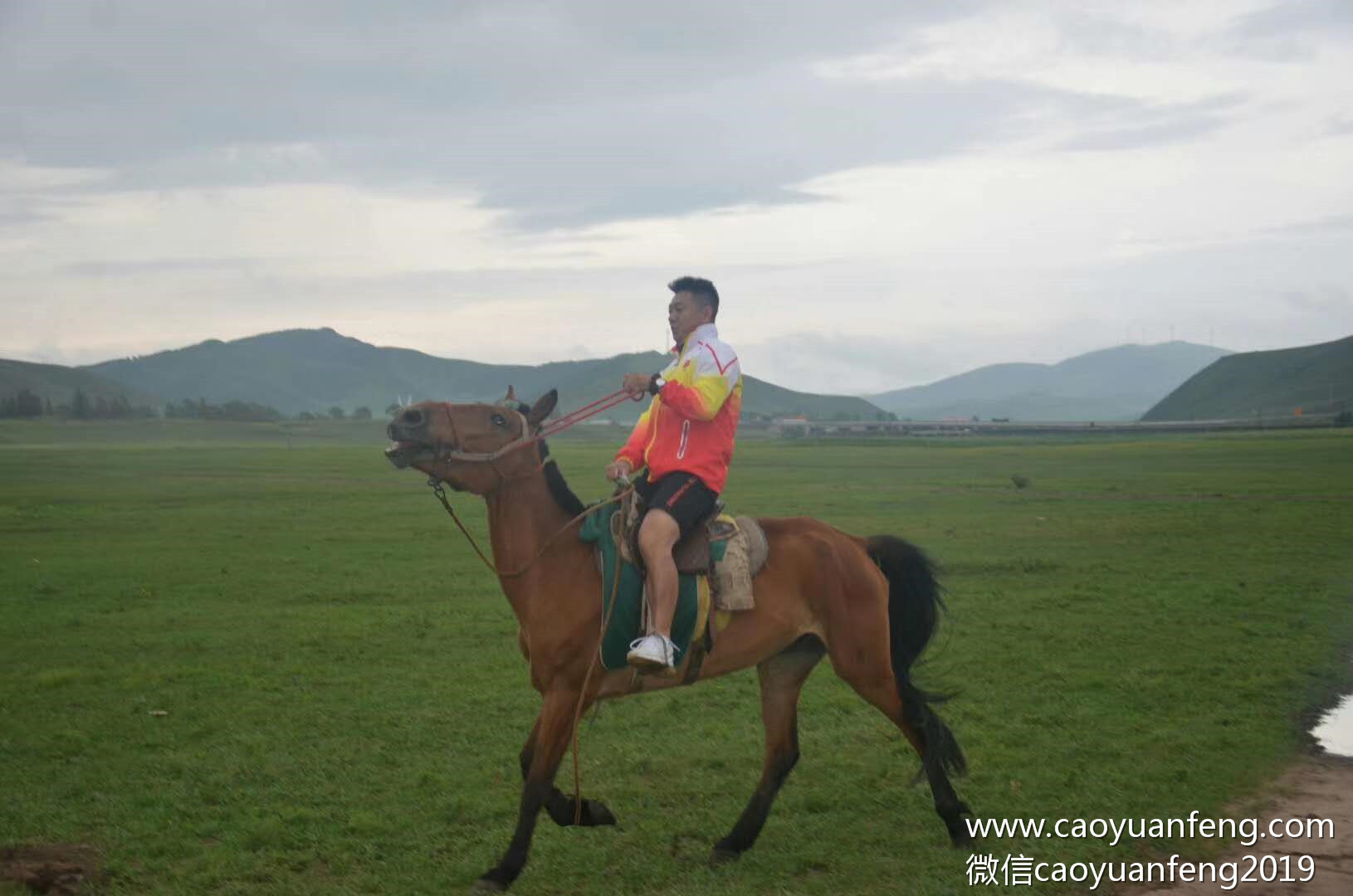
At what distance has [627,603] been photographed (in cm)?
642

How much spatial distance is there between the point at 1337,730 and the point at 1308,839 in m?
3.04

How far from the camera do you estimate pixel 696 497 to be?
21.5ft

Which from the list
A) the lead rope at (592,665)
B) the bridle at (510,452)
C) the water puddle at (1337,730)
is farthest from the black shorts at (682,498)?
the water puddle at (1337,730)

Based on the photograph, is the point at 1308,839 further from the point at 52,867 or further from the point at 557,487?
the point at 52,867

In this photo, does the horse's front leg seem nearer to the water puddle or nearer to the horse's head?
the horse's head

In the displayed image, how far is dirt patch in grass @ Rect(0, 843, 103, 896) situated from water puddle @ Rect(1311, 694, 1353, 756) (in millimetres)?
8269

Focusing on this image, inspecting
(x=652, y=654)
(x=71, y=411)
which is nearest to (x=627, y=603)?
(x=652, y=654)

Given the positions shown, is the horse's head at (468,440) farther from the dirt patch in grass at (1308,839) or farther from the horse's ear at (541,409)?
the dirt patch in grass at (1308,839)

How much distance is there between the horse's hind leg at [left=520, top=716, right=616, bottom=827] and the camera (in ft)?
21.1

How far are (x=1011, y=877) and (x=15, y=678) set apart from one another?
31.5ft

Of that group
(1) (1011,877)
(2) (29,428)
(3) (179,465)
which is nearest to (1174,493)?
(1) (1011,877)

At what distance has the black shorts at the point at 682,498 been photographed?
6.50 meters

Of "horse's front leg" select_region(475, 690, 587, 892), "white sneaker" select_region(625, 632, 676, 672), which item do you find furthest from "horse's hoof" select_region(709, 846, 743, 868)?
"white sneaker" select_region(625, 632, 676, 672)

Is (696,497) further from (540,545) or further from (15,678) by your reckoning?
(15,678)
